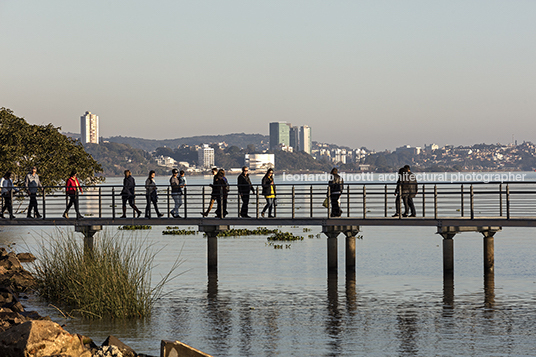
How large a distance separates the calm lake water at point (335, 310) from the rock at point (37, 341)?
3.16 m

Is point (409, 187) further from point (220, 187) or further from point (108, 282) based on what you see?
point (108, 282)

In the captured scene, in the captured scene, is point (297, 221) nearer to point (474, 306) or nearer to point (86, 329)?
point (474, 306)

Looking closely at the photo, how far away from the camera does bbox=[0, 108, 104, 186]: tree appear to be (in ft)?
128

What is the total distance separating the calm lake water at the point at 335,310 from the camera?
1502 centimetres

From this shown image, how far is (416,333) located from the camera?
52.9ft

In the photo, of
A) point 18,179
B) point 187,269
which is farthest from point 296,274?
point 18,179

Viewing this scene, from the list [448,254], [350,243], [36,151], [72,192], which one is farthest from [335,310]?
[36,151]

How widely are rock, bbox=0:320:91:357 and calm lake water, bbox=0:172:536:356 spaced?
3163 millimetres

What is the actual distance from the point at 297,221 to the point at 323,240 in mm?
20447

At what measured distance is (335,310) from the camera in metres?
19.1

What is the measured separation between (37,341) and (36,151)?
30744 millimetres

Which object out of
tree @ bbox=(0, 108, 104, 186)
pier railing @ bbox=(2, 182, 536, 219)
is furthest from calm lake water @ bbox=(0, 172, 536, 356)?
tree @ bbox=(0, 108, 104, 186)

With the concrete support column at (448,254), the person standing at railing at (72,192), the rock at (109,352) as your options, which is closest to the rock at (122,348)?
the rock at (109,352)

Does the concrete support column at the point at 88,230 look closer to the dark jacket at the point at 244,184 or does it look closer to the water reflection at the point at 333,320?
the dark jacket at the point at 244,184
